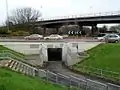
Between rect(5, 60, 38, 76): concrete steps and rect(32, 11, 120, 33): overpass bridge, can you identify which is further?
rect(32, 11, 120, 33): overpass bridge

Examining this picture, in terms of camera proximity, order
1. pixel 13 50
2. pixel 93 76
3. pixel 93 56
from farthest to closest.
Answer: pixel 13 50 → pixel 93 56 → pixel 93 76

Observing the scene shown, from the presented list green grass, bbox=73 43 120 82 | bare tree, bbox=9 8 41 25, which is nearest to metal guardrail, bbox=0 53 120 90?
green grass, bbox=73 43 120 82

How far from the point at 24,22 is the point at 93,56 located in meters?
88.7

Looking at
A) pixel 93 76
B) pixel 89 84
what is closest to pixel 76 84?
pixel 89 84

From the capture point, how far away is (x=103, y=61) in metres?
45.7

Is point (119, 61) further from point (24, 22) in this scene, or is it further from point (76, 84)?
point (24, 22)

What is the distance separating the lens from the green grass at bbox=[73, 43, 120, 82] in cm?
3969

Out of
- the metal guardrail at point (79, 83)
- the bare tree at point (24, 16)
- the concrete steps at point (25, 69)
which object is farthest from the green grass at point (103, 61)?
the bare tree at point (24, 16)

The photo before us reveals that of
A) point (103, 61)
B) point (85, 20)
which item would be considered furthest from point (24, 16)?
point (103, 61)

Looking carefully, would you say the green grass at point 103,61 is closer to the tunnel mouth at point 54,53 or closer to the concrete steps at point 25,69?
the concrete steps at point 25,69

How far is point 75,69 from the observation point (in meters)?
43.1

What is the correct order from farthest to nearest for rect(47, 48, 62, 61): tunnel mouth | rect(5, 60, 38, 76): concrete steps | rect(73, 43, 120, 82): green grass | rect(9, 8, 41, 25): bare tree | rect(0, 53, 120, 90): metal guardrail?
rect(9, 8, 41, 25): bare tree, rect(47, 48, 62, 61): tunnel mouth, rect(73, 43, 120, 82): green grass, rect(5, 60, 38, 76): concrete steps, rect(0, 53, 120, 90): metal guardrail

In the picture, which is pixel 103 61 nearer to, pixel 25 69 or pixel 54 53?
pixel 25 69

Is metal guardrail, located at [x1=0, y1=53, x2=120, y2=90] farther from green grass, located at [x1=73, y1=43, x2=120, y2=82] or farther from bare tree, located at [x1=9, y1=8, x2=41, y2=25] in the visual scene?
bare tree, located at [x1=9, y1=8, x2=41, y2=25]
